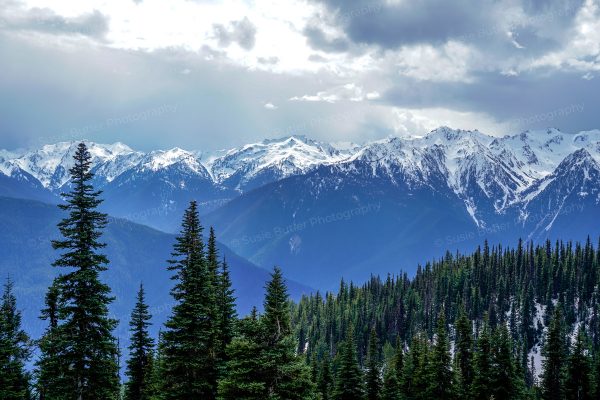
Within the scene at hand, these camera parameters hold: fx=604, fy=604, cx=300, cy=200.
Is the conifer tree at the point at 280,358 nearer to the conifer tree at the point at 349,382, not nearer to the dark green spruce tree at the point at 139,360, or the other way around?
the dark green spruce tree at the point at 139,360

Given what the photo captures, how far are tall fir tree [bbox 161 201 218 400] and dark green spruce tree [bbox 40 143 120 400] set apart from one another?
4.34 metres

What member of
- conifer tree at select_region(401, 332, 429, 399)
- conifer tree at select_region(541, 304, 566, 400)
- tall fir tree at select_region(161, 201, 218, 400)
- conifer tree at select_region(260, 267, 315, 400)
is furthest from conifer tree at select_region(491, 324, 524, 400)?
conifer tree at select_region(260, 267, 315, 400)

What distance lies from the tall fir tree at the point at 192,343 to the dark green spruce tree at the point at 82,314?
→ 434 centimetres

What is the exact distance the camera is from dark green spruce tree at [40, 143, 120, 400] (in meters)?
41.3

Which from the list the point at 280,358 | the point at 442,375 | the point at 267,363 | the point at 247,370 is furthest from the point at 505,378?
the point at 247,370

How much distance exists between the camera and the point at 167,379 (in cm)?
4441

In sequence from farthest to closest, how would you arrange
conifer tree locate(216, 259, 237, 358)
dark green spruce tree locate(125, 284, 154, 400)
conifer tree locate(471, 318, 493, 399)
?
conifer tree locate(471, 318, 493, 399) → dark green spruce tree locate(125, 284, 154, 400) → conifer tree locate(216, 259, 237, 358)

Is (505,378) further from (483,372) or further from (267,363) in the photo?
(267,363)

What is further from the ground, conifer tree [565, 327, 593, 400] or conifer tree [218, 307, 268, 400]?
conifer tree [565, 327, 593, 400]

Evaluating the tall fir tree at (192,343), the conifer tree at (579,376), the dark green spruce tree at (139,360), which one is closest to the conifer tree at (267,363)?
the tall fir tree at (192,343)

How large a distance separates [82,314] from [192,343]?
26.2ft

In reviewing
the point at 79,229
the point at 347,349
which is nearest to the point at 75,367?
the point at 79,229

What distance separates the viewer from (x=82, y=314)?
41562 mm

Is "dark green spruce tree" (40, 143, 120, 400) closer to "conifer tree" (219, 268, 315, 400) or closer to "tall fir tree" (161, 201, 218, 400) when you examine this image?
"tall fir tree" (161, 201, 218, 400)
